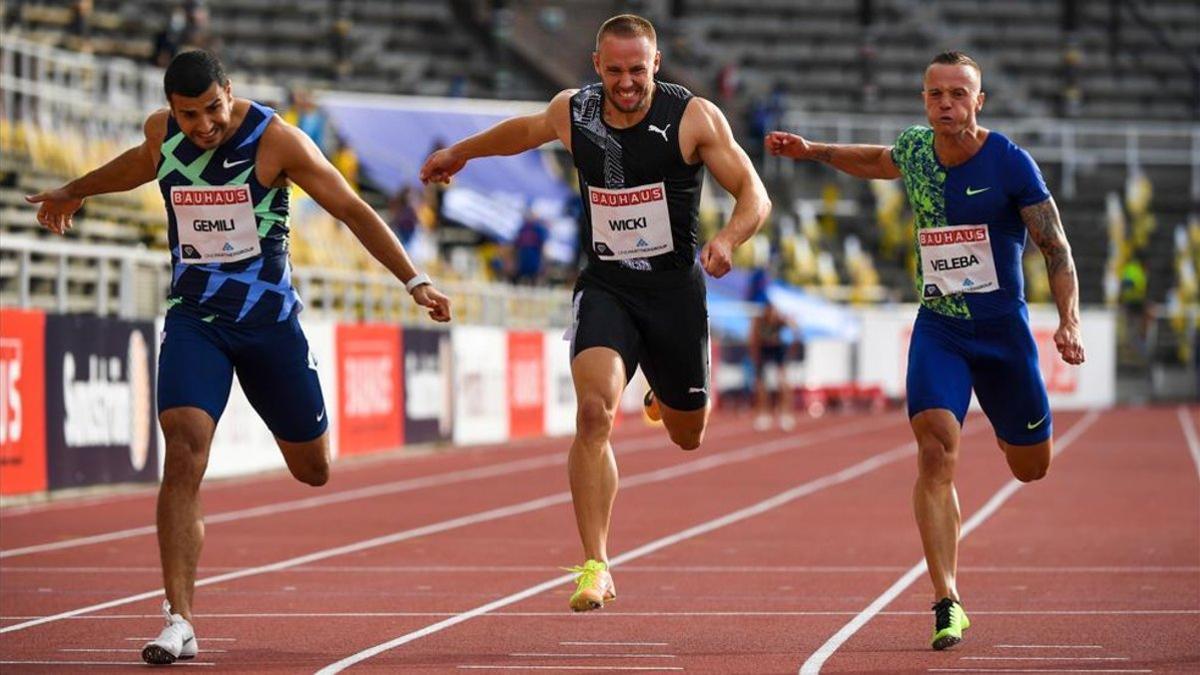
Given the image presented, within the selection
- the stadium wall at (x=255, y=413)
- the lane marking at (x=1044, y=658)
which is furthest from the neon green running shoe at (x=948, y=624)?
the stadium wall at (x=255, y=413)

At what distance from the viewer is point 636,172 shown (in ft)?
29.1

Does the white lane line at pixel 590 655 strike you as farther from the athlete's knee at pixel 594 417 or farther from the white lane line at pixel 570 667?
the athlete's knee at pixel 594 417

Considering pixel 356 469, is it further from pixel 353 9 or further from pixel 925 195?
pixel 353 9

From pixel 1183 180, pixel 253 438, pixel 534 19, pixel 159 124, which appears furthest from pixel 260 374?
pixel 1183 180

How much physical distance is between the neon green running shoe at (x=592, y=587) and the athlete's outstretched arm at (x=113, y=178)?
2.09 meters

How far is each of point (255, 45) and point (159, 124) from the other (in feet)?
106

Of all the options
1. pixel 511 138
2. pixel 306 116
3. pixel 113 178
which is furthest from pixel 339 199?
pixel 306 116

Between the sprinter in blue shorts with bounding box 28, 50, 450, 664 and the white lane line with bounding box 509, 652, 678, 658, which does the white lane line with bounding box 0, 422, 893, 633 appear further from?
the white lane line with bounding box 509, 652, 678, 658

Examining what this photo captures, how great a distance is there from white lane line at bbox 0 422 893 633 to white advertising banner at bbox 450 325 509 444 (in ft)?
9.83

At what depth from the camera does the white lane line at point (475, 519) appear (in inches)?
Result: 409

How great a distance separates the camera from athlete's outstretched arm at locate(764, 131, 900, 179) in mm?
9281

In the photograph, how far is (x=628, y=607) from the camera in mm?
10141

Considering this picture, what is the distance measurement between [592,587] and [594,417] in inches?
25.9

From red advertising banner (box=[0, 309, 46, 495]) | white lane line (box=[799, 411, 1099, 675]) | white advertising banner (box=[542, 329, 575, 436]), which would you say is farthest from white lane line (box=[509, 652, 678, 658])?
white advertising banner (box=[542, 329, 575, 436])
